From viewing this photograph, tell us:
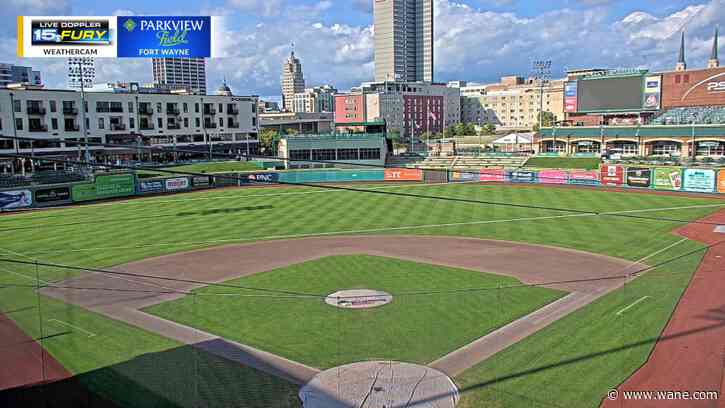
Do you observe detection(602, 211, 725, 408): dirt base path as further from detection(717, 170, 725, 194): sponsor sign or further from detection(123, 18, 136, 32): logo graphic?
detection(123, 18, 136, 32): logo graphic

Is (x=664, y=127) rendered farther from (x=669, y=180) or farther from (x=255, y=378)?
(x=255, y=378)

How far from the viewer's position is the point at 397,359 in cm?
1361

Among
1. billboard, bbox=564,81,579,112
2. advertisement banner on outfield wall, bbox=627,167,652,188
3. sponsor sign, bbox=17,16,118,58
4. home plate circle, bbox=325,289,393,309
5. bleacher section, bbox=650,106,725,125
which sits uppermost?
sponsor sign, bbox=17,16,118,58

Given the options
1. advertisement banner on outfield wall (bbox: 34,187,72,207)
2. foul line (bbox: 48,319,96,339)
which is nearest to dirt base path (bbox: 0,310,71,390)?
foul line (bbox: 48,319,96,339)

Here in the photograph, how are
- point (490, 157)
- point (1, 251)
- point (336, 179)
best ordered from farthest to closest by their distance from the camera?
point (490, 157) < point (336, 179) < point (1, 251)

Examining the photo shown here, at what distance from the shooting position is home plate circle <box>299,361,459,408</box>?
11.9m

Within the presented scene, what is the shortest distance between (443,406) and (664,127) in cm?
7115

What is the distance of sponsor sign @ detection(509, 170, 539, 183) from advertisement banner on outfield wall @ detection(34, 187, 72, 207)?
42407mm

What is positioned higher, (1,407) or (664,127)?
(664,127)

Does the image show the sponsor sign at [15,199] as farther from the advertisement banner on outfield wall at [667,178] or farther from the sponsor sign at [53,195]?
the advertisement banner on outfield wall at [667,178]

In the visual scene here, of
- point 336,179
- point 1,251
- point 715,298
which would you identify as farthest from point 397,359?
point 336,179

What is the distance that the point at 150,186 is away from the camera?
2216 inches

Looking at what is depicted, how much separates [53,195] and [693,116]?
233 feet

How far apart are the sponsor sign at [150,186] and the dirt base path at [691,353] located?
47.9 m
